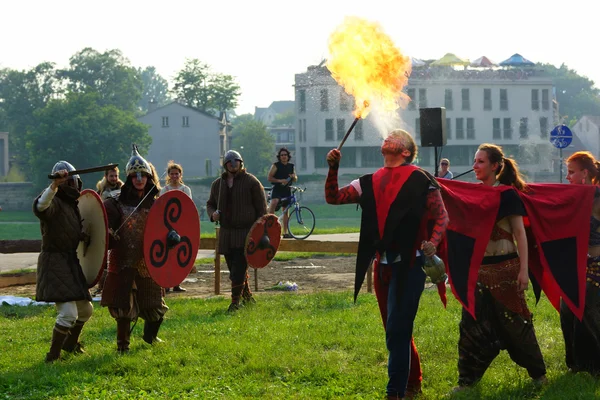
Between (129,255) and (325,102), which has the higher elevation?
(325,102)

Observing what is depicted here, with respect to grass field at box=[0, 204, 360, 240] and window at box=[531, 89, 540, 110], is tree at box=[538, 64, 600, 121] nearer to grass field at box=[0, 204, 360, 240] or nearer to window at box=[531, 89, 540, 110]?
window at box=[531, 89, 540, 110]

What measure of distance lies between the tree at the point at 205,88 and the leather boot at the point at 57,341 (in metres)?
85.4

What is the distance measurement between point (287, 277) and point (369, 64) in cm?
819

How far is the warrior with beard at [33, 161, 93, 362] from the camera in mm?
7695

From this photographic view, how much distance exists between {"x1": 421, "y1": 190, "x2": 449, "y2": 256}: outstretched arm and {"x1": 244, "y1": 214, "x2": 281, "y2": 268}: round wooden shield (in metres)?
5.02

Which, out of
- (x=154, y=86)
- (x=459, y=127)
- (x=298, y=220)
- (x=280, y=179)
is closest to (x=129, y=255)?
(x=280, y=179)

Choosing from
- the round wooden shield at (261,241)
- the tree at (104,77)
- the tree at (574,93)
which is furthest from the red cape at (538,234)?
the tree at (574,93)

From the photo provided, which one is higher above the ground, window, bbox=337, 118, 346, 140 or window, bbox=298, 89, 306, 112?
window, bbox=298, 89, 306, 112

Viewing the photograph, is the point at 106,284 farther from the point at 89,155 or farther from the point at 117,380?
the point at 89,155

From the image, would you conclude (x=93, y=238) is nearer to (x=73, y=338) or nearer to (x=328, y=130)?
(x=73, y=338)

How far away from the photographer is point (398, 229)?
6227mm

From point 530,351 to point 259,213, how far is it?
513 cm

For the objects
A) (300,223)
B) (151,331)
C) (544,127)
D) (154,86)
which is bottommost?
(151,331)

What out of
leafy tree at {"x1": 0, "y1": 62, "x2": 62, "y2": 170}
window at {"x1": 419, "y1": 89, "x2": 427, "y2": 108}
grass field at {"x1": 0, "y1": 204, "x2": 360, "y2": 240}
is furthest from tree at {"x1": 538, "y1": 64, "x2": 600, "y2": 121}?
grass field at {"x1": 0, "y1": 204, "x2": 360, "y2": 240}
